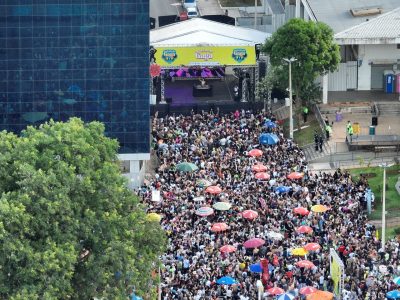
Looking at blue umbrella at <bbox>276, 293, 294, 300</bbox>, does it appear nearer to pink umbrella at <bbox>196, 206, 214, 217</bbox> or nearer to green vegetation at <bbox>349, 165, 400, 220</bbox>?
pink umbrella at <bbox>196, 206, 214, 217</bbox>

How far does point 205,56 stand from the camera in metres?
159

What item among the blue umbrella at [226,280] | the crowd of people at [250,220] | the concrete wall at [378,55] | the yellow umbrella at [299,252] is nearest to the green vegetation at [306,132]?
the crowd of people at [250,220]

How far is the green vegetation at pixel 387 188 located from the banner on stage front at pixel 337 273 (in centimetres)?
Answer: 1392

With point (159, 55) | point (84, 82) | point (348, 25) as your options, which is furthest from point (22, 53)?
point (348, 25)

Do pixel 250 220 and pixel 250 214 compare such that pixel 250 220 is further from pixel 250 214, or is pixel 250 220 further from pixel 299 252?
pixel 299 252

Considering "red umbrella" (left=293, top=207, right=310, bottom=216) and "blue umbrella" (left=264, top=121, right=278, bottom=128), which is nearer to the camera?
"red umbrella" (left=293, top=207, right=310, bottom=216)

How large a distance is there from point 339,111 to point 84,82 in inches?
973

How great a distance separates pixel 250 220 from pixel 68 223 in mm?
23598

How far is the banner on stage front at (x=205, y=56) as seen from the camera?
158625 mm

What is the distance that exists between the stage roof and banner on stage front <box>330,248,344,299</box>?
45.1m

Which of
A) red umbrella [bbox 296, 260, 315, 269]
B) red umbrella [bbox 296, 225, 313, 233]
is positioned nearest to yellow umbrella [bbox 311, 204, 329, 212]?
red umbrella [bbox 296, 225, 313, 233]

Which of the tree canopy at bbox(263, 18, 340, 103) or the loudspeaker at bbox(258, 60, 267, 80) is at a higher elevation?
the tree canopy at bbox(263, 18, 340, 103)

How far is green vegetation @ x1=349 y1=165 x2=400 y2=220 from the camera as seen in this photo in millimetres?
131125

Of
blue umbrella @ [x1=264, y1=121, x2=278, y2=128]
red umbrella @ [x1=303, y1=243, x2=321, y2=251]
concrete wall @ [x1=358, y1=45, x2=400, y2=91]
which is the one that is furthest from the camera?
concrete wall @ [x1=358, y1=45, x2=400, y2=91]
